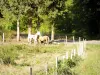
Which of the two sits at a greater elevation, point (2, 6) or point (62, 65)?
point (2, 6)

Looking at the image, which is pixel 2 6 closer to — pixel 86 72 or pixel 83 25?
pixel 83 25

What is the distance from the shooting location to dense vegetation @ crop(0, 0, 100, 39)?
45250mm

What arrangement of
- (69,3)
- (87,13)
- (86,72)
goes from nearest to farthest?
(86,72) → (69,3) → (87,13)

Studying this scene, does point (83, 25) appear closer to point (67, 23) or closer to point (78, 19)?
point (78, 19)

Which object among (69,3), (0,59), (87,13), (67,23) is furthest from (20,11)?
(0,59)

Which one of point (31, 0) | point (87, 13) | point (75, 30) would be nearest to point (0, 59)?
point (31, 0)

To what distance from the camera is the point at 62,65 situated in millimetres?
19344

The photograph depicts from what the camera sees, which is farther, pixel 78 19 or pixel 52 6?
pixel 78 19

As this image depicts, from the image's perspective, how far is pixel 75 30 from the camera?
61.6 metres

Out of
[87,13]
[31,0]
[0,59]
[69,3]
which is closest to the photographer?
[0,59]

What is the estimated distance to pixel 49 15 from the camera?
4591 centimetres

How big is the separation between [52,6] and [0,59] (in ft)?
86.1

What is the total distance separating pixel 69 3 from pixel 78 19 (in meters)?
8.84

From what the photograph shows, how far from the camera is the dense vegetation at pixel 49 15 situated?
45.2m
